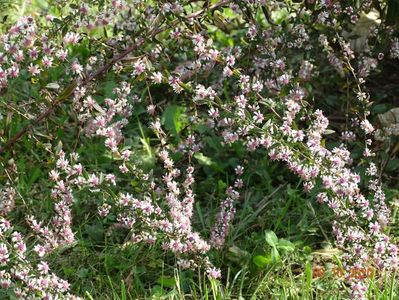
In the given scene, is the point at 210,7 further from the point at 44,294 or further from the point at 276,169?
the point at 44,294

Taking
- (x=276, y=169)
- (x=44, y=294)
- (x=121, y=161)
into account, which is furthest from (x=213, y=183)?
(x=44, y=294)

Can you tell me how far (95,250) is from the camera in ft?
8.50

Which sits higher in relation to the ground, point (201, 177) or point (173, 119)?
point (173, 119)

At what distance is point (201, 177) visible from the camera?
2979 mm

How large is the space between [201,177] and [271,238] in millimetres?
634

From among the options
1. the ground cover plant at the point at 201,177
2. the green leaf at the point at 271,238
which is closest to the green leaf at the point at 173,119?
the ground cover plant at the point at 201,177

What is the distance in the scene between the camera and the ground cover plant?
225cm

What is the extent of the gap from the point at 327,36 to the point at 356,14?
15 centimetres

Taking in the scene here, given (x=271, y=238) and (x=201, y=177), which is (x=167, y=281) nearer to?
(x=271, y=238)
